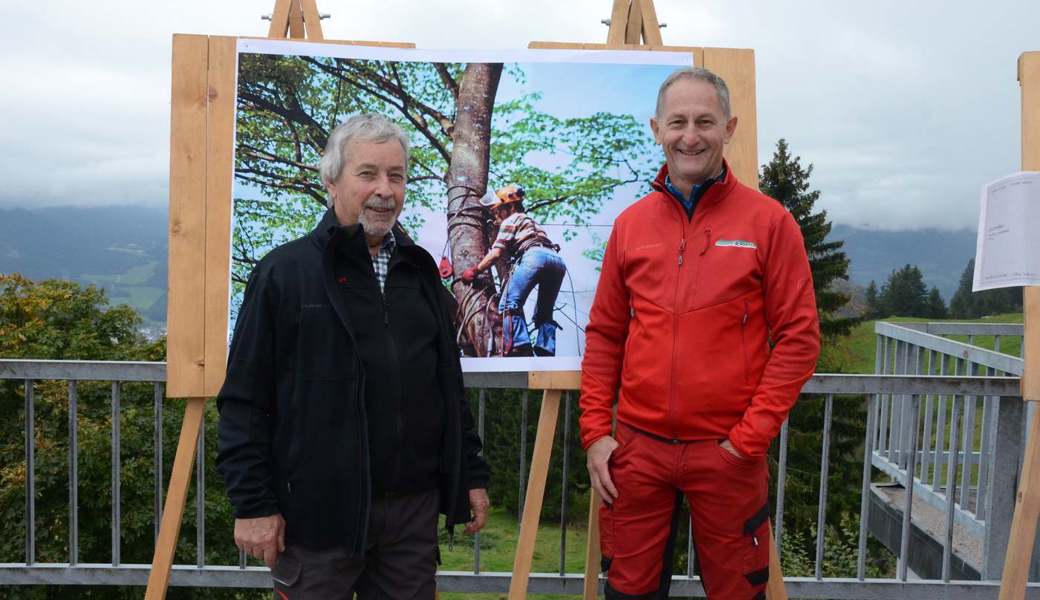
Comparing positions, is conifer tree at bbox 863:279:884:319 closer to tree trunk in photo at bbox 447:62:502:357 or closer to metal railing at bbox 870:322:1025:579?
metal railing at bbox 870:322:1025:579

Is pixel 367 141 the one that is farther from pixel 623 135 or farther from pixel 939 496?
pixel 939 496

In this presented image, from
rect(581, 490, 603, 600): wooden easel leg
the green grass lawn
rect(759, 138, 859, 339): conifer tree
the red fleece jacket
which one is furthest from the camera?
rect(759, 138, 859, 339): conifer tree

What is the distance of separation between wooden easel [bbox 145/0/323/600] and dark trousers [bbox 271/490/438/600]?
81 centimetres

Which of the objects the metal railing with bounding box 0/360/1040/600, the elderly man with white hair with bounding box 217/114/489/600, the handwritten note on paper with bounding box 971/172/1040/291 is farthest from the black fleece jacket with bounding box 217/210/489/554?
the handwritten note on paper with bounding box 971/172/1040/291

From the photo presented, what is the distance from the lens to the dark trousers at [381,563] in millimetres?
1950

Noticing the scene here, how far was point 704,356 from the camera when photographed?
2078 mm

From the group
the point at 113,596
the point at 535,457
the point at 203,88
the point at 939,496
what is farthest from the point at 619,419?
the point at 113,596

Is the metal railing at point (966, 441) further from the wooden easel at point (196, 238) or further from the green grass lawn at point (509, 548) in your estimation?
the green grass lawn at point (509, 548)

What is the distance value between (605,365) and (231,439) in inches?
40.7

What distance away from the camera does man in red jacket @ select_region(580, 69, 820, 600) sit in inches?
81.4

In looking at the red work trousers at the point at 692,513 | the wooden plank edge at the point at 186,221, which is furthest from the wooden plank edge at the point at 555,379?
the wooden plank edge at the point at 186,221

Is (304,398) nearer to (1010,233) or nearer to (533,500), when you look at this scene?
(533,500)

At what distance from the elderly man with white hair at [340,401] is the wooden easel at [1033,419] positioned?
199 cm

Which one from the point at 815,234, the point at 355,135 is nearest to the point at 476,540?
the point at 355,135
